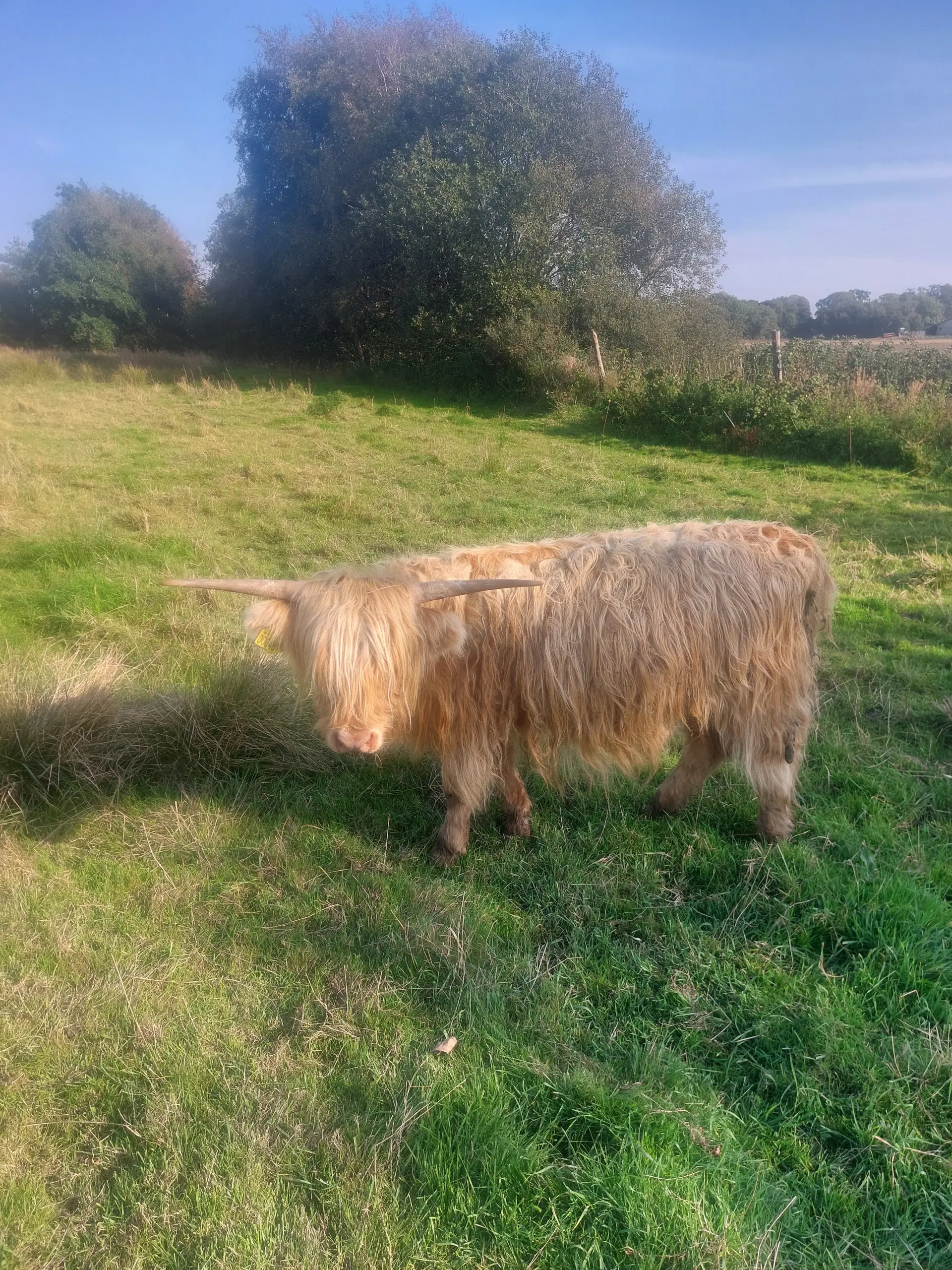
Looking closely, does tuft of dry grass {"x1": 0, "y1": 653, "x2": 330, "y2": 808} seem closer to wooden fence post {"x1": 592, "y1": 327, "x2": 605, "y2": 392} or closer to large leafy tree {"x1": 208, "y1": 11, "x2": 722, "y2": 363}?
wooden fence post {"x1": 592, "y1": 327, "x2": 605, "y2": 392}

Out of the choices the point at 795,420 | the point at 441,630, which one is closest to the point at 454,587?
the point at 441,630

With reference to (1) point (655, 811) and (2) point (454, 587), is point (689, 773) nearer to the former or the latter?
(1) point (655, 811)

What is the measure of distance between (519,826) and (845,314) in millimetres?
26289

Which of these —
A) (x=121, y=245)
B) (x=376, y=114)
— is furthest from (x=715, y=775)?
(x=121, y=245)

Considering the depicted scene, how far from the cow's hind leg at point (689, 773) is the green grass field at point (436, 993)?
11cm

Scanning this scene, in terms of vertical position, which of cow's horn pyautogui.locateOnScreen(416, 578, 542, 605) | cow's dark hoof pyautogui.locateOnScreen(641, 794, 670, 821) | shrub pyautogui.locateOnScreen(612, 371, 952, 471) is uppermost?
shrub pyautogui.locateOnScreen(612, 371, 952, 471)

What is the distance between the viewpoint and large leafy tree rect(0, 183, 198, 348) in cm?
2600

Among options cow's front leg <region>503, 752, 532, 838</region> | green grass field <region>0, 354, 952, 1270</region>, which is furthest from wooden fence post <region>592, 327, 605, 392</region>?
cow's front leg <region>503, 752, 532, 838</region>

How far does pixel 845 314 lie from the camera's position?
23719mm

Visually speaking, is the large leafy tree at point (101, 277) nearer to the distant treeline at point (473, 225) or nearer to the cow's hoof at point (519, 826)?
the distant treeline at point (473, 225)

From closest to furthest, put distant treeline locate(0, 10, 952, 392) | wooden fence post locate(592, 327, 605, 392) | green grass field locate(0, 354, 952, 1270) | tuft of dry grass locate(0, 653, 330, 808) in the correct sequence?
green grass field locate(0, 354, 952, 1270), tuft of dry grass locate(0, 653, 330, 808), wooden fence post locate(592, 327, 605, 392), distant treeline locate(0, 10, 952, 392)

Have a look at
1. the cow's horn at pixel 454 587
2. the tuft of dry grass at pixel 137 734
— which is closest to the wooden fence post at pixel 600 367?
the tuft of dry grass at pixel 137 734

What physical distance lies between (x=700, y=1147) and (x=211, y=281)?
32020mm

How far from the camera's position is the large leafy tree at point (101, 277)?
85.3 feet
